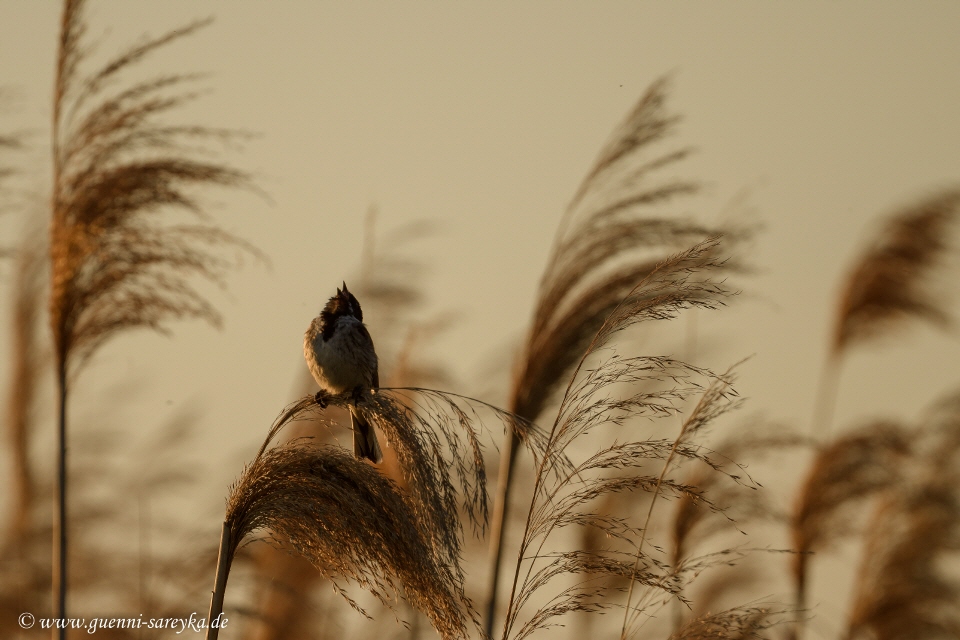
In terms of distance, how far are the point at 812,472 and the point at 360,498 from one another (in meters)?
4.45

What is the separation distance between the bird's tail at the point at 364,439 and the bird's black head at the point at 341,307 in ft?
2.97

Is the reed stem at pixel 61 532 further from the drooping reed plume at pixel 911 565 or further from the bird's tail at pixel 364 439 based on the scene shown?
the drooping reed plume at pixel 911 565

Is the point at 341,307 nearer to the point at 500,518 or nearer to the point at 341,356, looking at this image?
the point at 341,356

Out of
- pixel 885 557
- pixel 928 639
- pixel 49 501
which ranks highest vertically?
pixel 49 501

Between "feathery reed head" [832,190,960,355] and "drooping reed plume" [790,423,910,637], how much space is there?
709mm

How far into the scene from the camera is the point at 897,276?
8008 mm

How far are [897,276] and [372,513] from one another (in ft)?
17.6

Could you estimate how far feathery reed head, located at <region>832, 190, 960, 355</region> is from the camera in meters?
7.98

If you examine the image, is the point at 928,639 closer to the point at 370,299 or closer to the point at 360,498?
the point at 370,299

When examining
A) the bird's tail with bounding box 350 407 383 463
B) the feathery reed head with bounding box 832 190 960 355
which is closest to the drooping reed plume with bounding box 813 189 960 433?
the feathery reed head with bounding box 832 190 960 355

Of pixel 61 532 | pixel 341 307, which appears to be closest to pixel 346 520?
pixel 61 532

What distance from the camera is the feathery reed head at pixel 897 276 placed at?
7.98 meters

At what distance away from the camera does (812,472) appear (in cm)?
741

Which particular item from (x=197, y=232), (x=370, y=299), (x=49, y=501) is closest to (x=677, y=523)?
(x=370, y=299)
